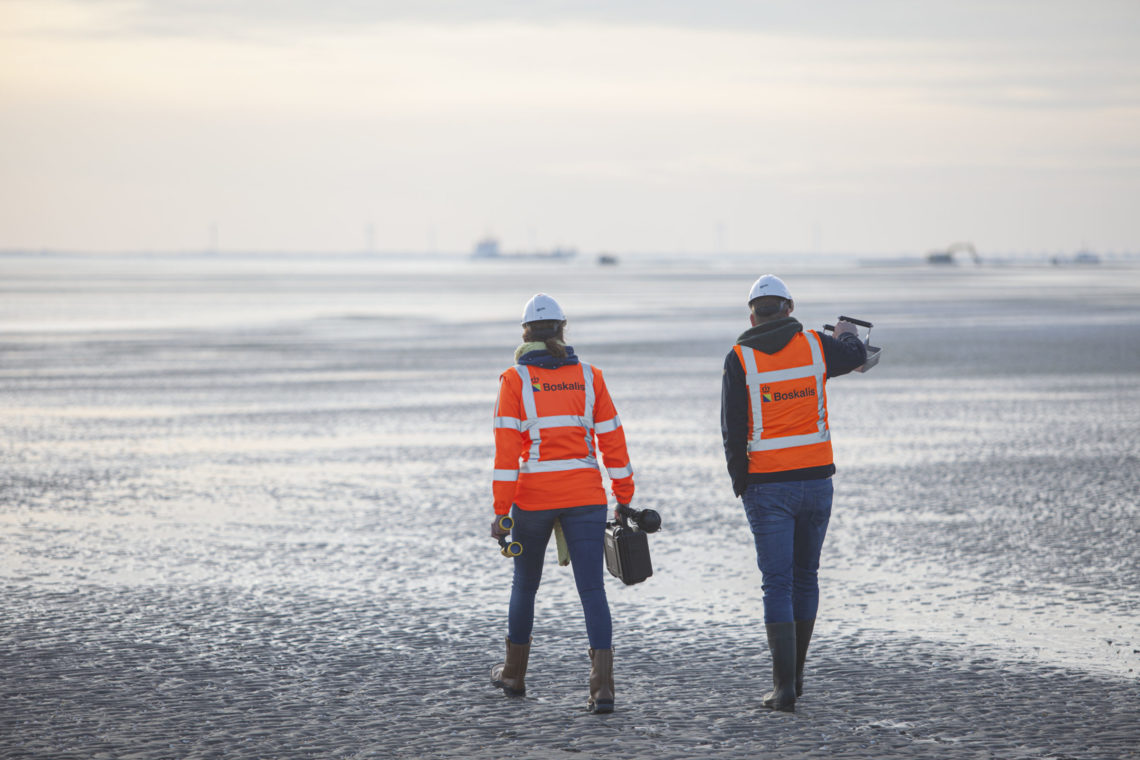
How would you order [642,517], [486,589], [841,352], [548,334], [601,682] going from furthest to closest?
1. [486,589]
2. [841,352]
3. [548,334]
4. [642,517]
5. [601,682]

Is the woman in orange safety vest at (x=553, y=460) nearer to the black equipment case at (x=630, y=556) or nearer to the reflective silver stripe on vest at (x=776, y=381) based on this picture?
the black equipment case at (x=630, y=556)

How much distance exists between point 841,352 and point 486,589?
271cm

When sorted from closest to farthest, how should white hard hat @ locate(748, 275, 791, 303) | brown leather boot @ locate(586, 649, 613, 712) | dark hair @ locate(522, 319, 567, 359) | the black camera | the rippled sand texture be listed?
the rippled sand texture
brown leather boot @ locate(586, 649, 613, 712)
the black camera
dark hair @ locate(522, 319, 567, 359)
white hard hat @ locate(748, 275, 791, 303)

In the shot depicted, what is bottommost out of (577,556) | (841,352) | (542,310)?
(577,556)

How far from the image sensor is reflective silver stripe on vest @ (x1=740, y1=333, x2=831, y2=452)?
5500mm

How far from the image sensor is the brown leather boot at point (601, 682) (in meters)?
5.25

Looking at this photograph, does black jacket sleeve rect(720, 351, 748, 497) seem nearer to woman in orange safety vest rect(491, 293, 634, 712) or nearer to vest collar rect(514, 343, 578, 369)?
woman in orange safety vest rect(491, 293, 634, 712)

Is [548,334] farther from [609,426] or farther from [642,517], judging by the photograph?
[642,517]

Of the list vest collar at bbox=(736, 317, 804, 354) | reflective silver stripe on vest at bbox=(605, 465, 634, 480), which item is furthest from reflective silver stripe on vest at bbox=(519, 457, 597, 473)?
vest collar at bbox=(736, 317, 804, 354)

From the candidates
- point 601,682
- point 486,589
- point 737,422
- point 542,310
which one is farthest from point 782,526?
point 486,589

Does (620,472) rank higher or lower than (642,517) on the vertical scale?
higher

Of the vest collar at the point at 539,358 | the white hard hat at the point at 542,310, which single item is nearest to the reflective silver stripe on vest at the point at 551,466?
the vest collar at the point at 539,358

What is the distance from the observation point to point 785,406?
5.52m

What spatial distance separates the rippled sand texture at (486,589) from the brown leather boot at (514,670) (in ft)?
0.26
